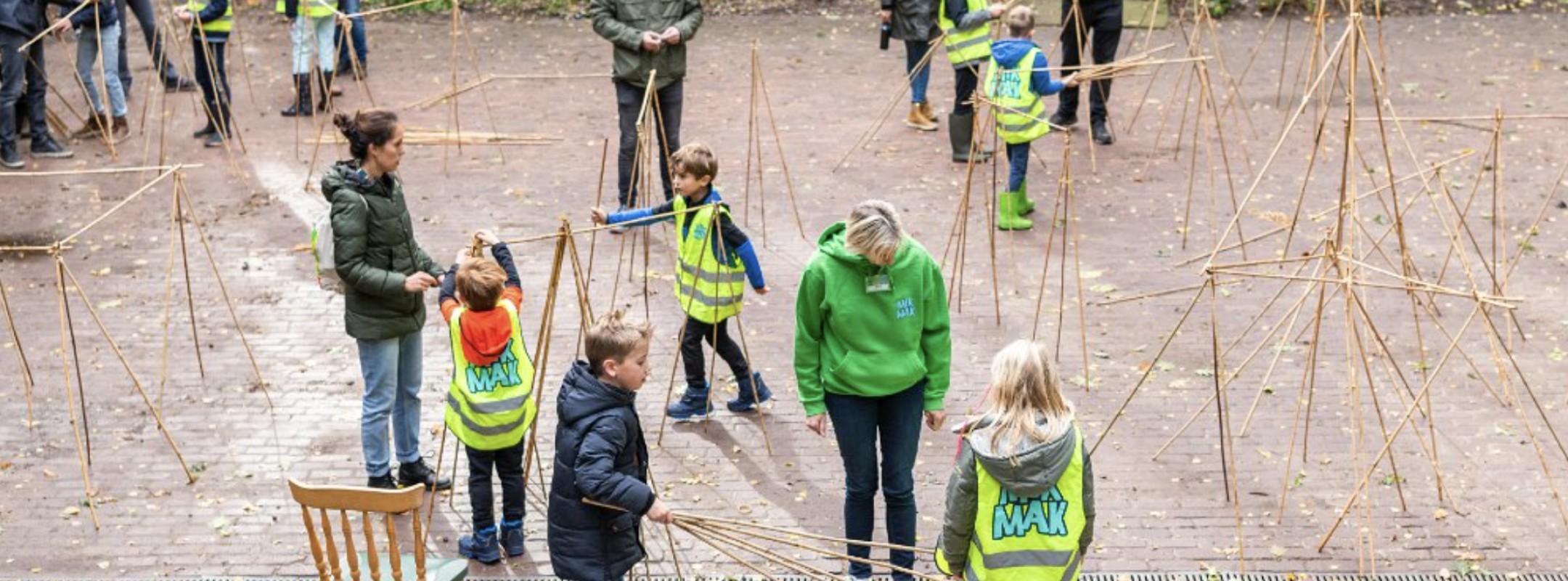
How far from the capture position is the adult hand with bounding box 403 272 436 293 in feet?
19.7

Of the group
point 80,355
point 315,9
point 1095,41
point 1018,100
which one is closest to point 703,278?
point 1018,100

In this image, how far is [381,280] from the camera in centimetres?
600

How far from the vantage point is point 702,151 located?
6.72m

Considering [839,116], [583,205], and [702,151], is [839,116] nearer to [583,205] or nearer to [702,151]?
[583,205]

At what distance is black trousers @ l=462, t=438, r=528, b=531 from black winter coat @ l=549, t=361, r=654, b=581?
864 mm

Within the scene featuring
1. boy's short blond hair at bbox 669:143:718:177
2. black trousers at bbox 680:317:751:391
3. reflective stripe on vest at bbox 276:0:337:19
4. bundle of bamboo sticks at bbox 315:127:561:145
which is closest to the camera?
boy's short blond hair at bbox 669:143:718:177

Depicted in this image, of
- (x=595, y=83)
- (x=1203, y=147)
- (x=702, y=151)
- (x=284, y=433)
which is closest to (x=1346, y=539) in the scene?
(x=702, y=151)

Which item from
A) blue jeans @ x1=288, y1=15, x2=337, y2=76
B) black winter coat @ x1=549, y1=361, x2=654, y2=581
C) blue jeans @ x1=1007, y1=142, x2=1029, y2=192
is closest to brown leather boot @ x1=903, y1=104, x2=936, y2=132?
blue jeans @ x1=1007, y1=142, x2=1029, y2=192

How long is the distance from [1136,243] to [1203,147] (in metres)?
1.88

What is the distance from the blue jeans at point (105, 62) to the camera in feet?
36.9

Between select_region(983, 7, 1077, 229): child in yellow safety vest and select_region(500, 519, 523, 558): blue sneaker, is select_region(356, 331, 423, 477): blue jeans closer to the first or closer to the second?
select_region(500, 519, 523, 558): blue sneaker

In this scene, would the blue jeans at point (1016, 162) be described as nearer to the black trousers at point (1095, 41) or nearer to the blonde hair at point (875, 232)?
the black trousers at point (1095, 41)

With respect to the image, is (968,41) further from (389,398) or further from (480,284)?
(480,284)

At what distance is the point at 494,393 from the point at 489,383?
0.04m
